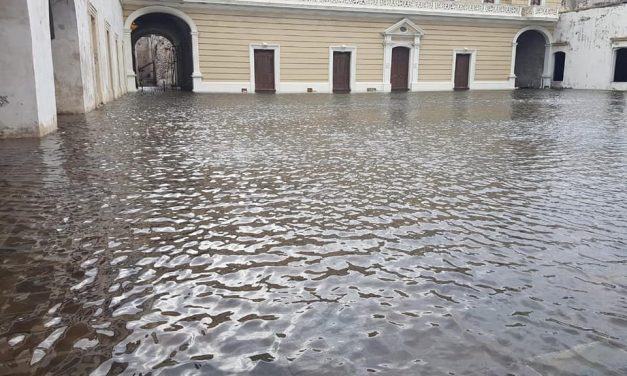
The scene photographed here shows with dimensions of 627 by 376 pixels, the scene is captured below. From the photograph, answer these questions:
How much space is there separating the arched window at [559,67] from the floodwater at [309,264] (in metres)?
30.1

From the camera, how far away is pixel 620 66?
29812 millimetres

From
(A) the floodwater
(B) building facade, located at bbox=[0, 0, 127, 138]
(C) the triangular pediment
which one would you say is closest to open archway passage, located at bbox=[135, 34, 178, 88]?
(C) the triangular pediment

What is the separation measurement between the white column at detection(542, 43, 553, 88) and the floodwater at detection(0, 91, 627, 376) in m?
30.2

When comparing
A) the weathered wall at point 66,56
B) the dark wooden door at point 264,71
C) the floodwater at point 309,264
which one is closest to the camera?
the floodwater at point 309,264

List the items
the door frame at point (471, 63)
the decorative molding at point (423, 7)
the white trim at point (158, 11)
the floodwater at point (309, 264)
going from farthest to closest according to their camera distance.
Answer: the door frame at point (471, 63), the decorative molding at point (423, 7), the white trim at point (158, 11), the floodwater at point (309, 264)

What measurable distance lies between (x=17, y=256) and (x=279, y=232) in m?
1.71

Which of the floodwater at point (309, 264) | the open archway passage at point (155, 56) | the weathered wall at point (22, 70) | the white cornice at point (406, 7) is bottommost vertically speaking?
the floodwater at point (309, 264)

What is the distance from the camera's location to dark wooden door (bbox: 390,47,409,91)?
29594mm

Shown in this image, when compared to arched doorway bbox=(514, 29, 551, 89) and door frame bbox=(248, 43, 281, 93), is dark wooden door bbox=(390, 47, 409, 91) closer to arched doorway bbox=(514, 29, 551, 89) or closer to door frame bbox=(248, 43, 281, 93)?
door frame bbox=(248, 43, 281, 93)

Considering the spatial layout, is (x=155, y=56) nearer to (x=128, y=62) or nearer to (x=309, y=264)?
(x=128, y=62)

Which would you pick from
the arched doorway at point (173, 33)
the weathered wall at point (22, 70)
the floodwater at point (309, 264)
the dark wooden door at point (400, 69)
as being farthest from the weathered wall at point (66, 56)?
the dark wooden door at point (400, 69)

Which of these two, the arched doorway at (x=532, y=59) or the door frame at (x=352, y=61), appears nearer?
the door frame at (x=352, y=61)

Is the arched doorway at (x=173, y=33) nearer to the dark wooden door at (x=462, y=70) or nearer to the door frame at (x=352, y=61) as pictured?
the door frame at (x=352, y=61)

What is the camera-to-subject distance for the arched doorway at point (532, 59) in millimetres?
33806
